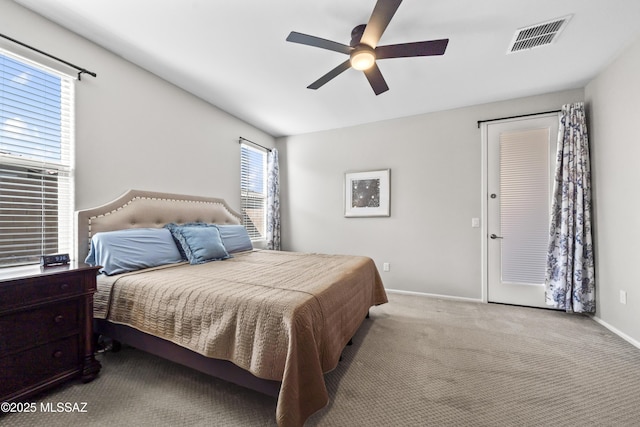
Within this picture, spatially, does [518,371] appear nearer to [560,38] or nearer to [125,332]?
[560,38]

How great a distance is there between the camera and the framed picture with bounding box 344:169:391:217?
402cm

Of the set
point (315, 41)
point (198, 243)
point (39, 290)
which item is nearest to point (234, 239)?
point (198, 243)

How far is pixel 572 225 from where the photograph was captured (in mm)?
2875

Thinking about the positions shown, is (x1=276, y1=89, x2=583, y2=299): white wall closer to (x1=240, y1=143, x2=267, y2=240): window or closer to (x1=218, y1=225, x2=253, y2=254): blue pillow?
(x1=240, y1=143, x2=267, y2=240): window

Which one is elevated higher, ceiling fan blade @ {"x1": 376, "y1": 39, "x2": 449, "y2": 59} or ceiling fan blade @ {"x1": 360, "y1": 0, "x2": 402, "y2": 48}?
ceiling fan blade @ {"x1": 360, "y1": 0, "x2": 402, "y2": 48}

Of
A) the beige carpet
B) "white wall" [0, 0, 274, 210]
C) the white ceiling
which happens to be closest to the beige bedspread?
the beige carpet

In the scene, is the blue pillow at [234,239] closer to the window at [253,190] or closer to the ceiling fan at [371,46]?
the window at [253,190]

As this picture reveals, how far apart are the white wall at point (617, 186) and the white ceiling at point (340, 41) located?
0.88 ft

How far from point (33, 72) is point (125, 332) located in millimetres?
2177

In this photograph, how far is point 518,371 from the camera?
1866mm

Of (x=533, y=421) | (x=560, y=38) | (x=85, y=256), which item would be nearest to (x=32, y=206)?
(x=85, y=256)

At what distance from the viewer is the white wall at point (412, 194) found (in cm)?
349

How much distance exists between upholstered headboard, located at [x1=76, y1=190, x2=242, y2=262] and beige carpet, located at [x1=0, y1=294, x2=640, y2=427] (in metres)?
1.10

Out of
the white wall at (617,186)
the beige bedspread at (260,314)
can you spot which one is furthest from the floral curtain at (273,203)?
the white wall at (617,186)
